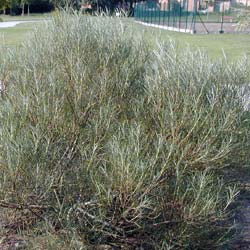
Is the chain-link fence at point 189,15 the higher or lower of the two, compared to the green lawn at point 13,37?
lower

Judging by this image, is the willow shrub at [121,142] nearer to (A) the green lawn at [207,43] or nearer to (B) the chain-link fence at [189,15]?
(A) the green lawn at [207,43]

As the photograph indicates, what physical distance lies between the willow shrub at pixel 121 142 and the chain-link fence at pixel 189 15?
97.5ft

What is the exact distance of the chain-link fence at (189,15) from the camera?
36.5m

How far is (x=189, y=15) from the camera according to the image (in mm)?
37969

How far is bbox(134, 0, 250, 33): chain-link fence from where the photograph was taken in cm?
3653

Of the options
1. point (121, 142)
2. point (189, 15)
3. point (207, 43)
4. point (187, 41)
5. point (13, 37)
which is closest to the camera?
point (121, 142)

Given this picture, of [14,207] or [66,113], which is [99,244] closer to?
[14,207]

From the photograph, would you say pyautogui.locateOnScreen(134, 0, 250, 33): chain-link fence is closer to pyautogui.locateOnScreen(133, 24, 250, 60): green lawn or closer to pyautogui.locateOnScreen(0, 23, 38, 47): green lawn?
pyautogui.locateOnScreen(133, 24, 250, 60): green lawn

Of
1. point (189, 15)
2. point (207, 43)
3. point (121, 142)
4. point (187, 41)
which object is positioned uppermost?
point (121, 142)

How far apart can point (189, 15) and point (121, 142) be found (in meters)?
36.3

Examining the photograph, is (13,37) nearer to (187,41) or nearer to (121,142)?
(187,41)

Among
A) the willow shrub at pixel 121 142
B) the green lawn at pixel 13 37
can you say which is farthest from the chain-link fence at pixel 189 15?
the willow shrub at pixel 121 142

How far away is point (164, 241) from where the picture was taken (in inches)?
133

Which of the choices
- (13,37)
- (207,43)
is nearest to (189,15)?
(207,43)
